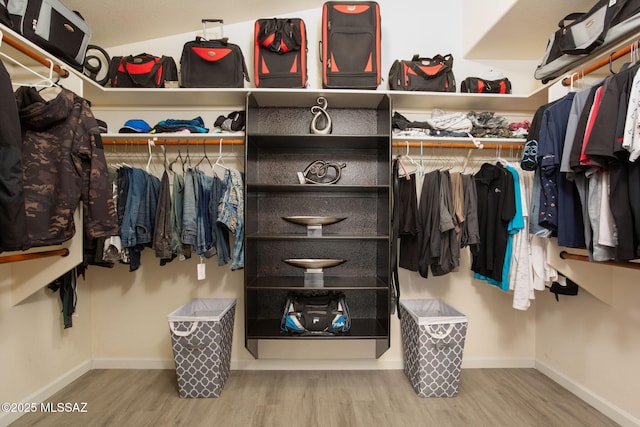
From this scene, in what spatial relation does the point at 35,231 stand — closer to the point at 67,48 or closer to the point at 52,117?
the point at 52,117

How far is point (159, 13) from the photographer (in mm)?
2184

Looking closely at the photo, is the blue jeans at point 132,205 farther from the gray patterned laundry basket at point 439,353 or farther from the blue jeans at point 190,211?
the gray patterned laundry basket at point 439,353

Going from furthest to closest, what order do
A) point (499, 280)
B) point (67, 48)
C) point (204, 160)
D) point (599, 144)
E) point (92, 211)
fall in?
point (204, 160) < point (499, 280) < point (67, 48) < point (92, 211) < point (599, 144)

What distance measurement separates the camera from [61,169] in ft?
5.02

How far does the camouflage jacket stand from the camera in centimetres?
144

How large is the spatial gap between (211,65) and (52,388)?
242cm

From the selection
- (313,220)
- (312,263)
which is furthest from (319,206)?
(312,263)

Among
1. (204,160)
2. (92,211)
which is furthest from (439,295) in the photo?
(92,211)

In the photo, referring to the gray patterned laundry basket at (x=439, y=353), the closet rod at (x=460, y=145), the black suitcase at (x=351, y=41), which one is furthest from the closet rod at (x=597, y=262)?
the black suitcase at (x=351, y=41)

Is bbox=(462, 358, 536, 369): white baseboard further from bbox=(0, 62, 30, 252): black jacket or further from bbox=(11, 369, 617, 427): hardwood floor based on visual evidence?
bbox=(0, 62, 30, 252): black jacket

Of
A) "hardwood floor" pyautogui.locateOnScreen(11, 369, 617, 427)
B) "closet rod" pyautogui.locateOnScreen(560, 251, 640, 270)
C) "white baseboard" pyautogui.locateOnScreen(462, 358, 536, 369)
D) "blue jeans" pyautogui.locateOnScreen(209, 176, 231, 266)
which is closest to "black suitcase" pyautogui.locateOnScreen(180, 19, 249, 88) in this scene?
"blue jeans" pyautogui.locateOnScreen(209, 176, 231, 266)

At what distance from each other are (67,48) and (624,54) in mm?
2921

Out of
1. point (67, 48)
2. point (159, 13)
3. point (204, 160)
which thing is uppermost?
point (159, 13)

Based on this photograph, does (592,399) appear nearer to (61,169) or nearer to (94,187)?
(94,187)
